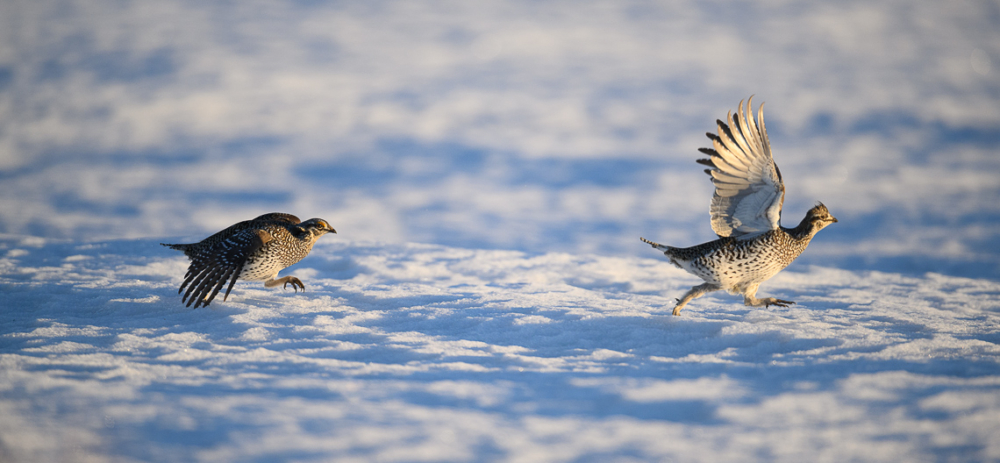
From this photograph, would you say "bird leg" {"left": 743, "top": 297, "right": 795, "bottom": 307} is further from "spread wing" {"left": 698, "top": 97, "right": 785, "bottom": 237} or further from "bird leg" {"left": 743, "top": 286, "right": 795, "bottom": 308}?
"spread wing" {"left": 698, "top": 97, "right": 785, "bottom": 237}

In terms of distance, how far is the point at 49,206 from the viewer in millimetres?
10555

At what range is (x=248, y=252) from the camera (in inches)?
196

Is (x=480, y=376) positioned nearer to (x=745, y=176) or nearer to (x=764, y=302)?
(x=745, y=176)

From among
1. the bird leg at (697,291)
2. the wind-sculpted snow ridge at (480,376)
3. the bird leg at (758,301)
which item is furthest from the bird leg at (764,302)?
the bird leg at (697,291)

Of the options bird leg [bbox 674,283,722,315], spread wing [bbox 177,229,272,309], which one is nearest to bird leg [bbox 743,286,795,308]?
bird leg [bbox 674,283,722,315]

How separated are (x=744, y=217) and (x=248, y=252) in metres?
3.82

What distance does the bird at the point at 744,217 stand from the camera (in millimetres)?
4500

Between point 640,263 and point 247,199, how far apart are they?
7596 mm

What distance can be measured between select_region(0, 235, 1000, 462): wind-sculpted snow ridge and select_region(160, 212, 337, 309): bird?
0.28m

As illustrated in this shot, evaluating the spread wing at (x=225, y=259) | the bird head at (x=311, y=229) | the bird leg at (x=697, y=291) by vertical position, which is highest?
the bird head at (x=311, y=229)

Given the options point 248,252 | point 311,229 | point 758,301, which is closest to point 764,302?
point 758,301

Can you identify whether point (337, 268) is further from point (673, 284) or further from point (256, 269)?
point (673, 284)

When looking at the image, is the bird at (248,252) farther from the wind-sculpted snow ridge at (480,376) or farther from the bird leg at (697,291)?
the bird leg at (697,291)

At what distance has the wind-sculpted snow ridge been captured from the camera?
3.27m
